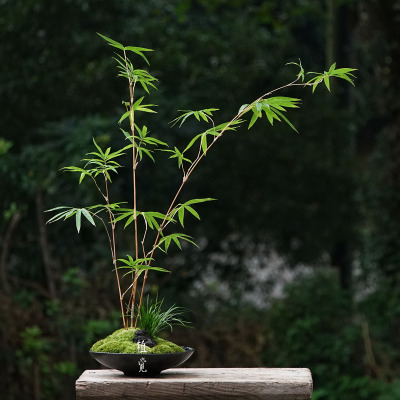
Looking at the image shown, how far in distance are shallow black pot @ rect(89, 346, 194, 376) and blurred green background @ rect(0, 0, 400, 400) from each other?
3.95 m

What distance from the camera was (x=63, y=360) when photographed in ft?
26.8

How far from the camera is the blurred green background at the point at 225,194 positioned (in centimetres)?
841

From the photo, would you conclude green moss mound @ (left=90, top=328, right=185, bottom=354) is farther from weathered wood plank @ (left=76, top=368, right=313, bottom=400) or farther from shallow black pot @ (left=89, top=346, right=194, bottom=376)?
weathered wood plank @ (left=76, top=368, right=313, bottom=400)

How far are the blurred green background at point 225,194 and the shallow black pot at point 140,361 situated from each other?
13.0ft

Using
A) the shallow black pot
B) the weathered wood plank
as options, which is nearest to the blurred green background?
the shallow black pot

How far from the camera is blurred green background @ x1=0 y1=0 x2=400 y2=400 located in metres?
8.41

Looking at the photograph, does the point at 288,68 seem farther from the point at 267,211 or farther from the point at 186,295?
the point at 186,295

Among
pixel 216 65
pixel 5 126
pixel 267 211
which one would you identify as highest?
pixel 216 65

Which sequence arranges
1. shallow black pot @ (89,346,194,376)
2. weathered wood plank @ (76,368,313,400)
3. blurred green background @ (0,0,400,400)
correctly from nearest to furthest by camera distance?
1. weathered wood plank @ (76,368,313,400)
2. shallow black pot @ (89,346,194,376)
3. blurred green background @ (0,0,400,400)

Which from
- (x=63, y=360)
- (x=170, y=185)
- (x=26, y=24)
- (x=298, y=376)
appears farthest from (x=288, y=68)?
(x=298, y=376)

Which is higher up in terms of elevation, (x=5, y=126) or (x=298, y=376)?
(x=5, y=126)

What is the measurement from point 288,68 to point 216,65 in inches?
37.3

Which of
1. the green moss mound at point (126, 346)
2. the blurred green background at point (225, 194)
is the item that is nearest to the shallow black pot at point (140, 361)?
the green moss mound at point (126, 346)

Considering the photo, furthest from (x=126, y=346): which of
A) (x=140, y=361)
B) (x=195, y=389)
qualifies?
(x=195, y=389)
